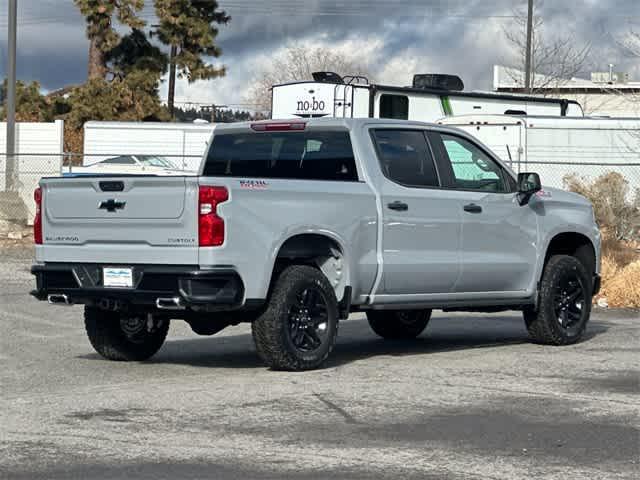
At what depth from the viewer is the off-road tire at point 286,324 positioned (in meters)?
10.3

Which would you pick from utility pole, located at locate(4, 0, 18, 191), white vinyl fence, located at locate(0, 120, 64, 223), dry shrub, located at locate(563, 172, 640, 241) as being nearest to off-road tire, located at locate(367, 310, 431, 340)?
dry shrub, located at locate(563, 172, 640, 241)

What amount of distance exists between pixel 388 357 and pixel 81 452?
485 cm

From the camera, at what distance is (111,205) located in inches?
408

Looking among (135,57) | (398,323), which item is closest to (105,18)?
(135,57)

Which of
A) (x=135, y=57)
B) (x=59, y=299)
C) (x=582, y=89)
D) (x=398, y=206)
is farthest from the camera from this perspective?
(x=582, y=89)

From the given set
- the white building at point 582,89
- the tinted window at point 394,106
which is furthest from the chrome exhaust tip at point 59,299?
the white building at point 582,89

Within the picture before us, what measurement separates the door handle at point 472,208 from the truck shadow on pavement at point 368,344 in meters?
1.38

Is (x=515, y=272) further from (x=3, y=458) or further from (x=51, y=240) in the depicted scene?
(x=3, y=458)

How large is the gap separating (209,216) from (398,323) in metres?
4.09

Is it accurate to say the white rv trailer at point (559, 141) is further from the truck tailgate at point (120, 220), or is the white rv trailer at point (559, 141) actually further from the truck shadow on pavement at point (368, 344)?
the truck tailgate at point (120, 220)

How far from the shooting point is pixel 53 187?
10.8 meters

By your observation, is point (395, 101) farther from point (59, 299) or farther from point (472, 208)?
point (59, 299)

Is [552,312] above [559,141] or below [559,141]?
below

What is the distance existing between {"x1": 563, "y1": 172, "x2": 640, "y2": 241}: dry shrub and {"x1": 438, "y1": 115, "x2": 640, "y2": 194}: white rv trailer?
1787 millimetres
